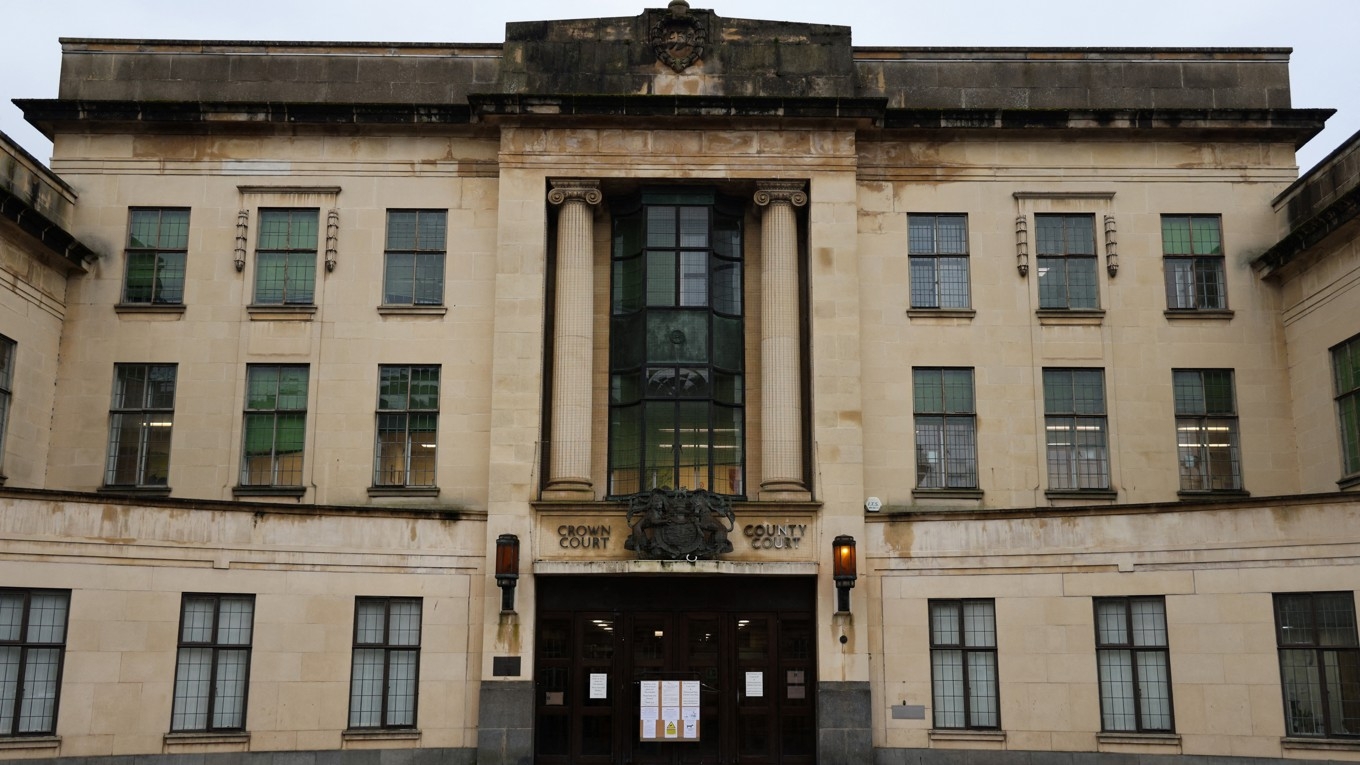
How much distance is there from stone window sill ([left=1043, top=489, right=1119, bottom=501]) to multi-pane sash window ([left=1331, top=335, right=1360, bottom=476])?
4.67 m

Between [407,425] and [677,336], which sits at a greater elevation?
[677,336]

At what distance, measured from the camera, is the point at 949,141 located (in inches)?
1182

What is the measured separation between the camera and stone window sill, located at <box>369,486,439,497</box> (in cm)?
2797

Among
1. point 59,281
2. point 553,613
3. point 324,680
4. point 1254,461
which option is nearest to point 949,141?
point 1254,461

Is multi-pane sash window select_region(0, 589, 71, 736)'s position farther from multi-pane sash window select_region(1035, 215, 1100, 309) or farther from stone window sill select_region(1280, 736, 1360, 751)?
stone window sill select_region(1280, 736, 1360, 751)

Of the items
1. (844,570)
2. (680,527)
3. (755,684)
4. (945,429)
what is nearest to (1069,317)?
(945,429)

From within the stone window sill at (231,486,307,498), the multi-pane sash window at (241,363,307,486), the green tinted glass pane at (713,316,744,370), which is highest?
the green tinted glass pane at (713,316,744,370)

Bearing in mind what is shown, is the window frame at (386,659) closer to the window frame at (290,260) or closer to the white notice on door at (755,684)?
the white notice on door at (755,684)

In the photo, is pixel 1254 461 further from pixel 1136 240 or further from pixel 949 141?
pixel 949 141

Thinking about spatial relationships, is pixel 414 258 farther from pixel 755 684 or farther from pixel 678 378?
pixel 755 684

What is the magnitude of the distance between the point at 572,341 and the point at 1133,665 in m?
13.2

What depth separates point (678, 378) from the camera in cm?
2819

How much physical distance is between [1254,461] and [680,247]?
13578 millimetres

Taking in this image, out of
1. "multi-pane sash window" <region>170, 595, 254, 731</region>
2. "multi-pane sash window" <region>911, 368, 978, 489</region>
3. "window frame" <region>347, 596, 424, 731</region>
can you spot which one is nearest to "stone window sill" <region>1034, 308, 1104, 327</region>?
"multi-pane sash window" <region>911, 368, 978, 489</region>
